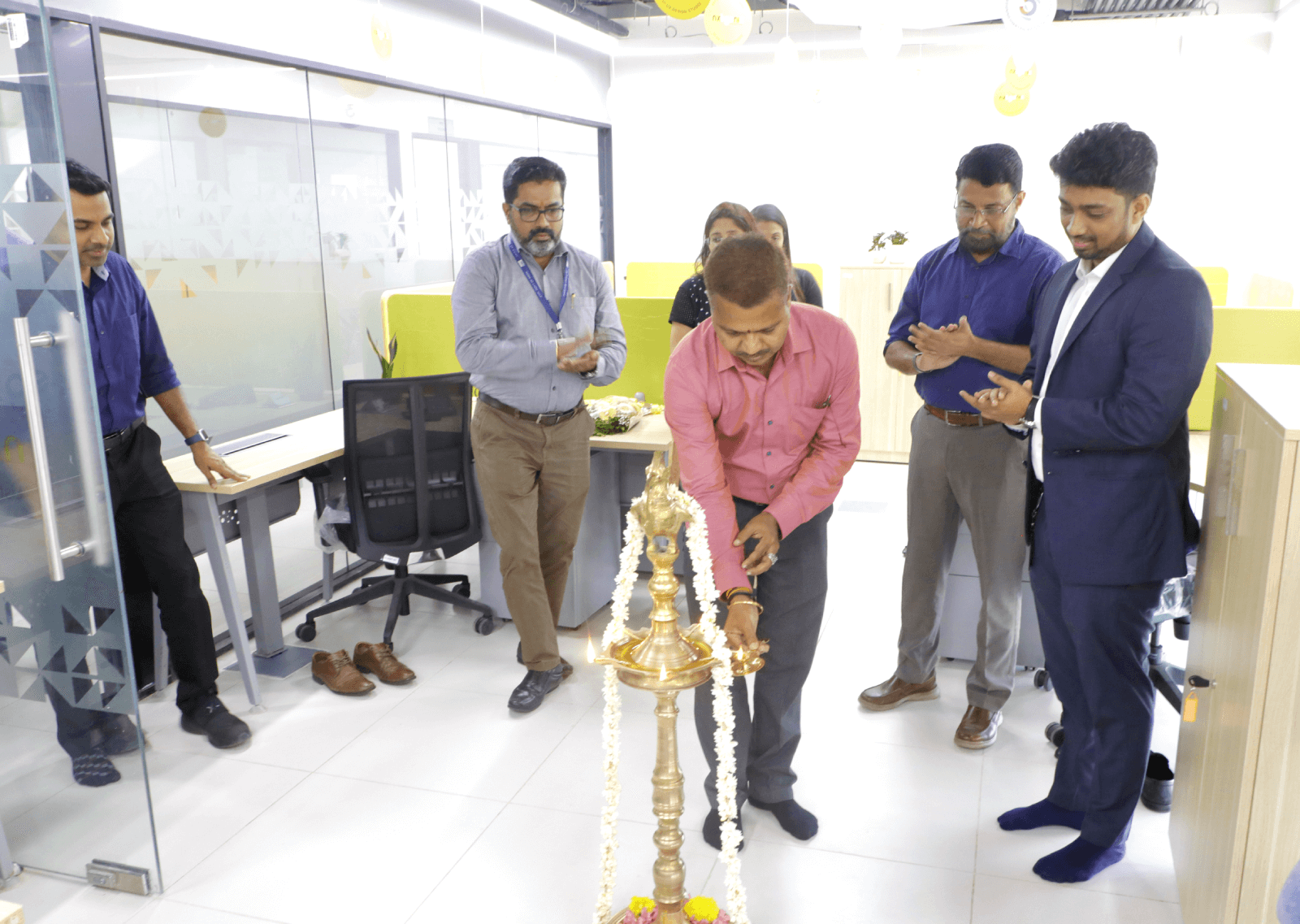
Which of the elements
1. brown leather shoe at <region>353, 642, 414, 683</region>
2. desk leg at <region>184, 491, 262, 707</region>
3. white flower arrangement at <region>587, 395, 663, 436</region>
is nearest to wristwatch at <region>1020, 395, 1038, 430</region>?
white flower arrangement at <region>587, 395, 663, 436</region>

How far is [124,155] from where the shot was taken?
3564 mm

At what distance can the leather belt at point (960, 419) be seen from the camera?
8.87 ft

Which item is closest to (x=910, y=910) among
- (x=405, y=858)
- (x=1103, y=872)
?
(x=1103, y=872)

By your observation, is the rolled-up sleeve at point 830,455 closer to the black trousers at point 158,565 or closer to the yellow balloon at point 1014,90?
the black trousers at point 158,565

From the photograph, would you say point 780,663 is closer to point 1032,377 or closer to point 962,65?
point 1032,377

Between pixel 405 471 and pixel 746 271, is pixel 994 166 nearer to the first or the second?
pixel 746 271

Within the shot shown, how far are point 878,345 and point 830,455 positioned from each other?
4222 millimetres

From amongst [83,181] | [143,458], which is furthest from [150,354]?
[83,181]

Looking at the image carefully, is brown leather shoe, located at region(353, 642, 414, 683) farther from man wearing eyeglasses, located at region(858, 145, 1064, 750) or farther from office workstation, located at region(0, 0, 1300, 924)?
man wearing eyeglasses, located at region(858, 145, 1064, 750)

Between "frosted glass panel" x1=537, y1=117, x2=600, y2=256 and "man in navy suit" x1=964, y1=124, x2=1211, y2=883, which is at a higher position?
"frosted glass panel" x1=537, y1=117, x2=600, y2=256

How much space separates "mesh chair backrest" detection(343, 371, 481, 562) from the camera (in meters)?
3.49

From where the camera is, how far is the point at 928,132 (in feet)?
27.9

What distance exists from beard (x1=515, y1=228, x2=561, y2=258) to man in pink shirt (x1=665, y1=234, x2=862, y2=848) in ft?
3.75

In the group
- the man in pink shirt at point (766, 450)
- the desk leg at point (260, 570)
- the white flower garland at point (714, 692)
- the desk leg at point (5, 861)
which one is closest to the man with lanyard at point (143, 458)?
the desk leg at point (260, 570)
